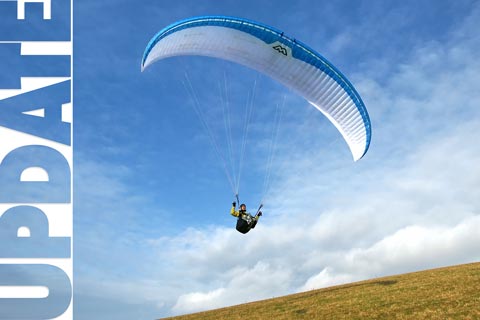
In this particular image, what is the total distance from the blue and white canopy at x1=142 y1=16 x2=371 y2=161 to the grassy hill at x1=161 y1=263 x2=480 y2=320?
7.80 metres

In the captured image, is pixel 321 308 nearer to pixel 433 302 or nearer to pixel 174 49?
pixel 433 302

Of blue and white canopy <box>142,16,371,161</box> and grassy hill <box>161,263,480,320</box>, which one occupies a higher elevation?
blue and white canopy <box>142,16,371,161</box>

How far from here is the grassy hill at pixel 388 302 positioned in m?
19.7

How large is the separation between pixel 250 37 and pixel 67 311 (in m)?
14.4

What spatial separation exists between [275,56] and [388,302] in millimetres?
13916

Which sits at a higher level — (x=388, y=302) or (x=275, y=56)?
(x=275, y=56)

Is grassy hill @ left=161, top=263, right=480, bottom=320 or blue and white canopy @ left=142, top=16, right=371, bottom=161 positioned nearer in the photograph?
blue and white canopy @ left=142, top=16, right=371, bottom=161

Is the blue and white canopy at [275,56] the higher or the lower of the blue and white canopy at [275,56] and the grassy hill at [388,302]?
the higher

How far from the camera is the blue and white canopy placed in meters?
18.5

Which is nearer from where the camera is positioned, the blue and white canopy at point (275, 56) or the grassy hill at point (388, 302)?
the blue and white canopy at point (275, 56)

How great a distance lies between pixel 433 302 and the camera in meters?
20.9

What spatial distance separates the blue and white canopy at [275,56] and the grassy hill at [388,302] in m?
7.80

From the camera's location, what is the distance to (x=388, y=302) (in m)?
22.3

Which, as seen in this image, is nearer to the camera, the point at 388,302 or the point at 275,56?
the point at 275,56
